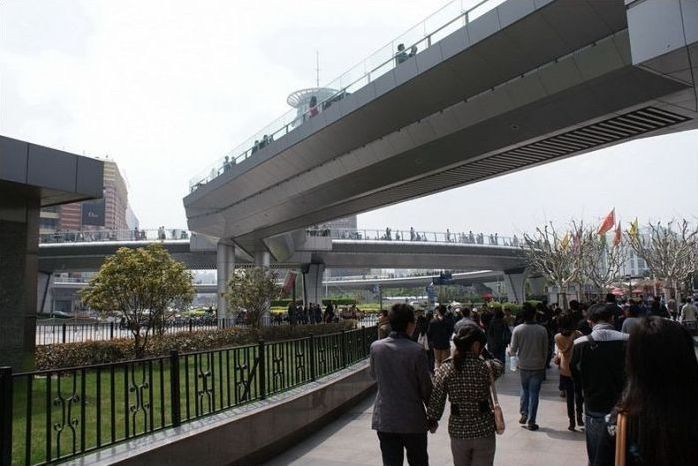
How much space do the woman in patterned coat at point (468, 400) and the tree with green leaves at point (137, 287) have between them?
1255 centimetres

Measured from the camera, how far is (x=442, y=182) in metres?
22.6

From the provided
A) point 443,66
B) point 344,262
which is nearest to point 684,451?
point 443,66

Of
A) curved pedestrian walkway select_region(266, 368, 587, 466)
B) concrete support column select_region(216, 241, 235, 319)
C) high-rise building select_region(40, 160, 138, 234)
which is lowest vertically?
curved pedestrian walkway select_region(266, 368, 587, 466)

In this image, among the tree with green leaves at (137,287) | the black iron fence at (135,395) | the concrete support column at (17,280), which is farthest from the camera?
the tree with green leaves at (137,287)

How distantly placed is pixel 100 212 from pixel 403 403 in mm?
118422

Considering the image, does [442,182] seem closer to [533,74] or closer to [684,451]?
[533,74]

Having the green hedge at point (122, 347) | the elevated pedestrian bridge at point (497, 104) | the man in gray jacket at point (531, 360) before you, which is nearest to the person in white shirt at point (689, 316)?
the elevated pedestrian bridge at point (497, 104)

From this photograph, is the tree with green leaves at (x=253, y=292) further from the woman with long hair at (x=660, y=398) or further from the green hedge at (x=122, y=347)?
the woman with long hair at (x=660, y=398)

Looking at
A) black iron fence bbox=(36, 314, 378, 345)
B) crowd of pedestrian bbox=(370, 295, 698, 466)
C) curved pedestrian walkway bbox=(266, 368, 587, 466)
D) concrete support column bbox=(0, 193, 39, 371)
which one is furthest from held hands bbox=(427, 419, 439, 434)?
black iron fence bbox=(36, 314, 378, 345)

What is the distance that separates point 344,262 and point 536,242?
19.9 metres

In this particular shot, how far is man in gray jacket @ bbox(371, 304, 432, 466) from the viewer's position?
14.3 ft

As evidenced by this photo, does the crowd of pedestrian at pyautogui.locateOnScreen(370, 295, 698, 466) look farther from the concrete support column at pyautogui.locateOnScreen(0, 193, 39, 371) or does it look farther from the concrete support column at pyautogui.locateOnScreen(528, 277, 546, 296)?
the concrete support column at pyautogui.locateOnScreen(528, 277, 546, 296)

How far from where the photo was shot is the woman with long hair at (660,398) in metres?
2.14

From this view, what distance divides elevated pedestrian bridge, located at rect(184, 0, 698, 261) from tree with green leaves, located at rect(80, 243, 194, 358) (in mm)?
7747
